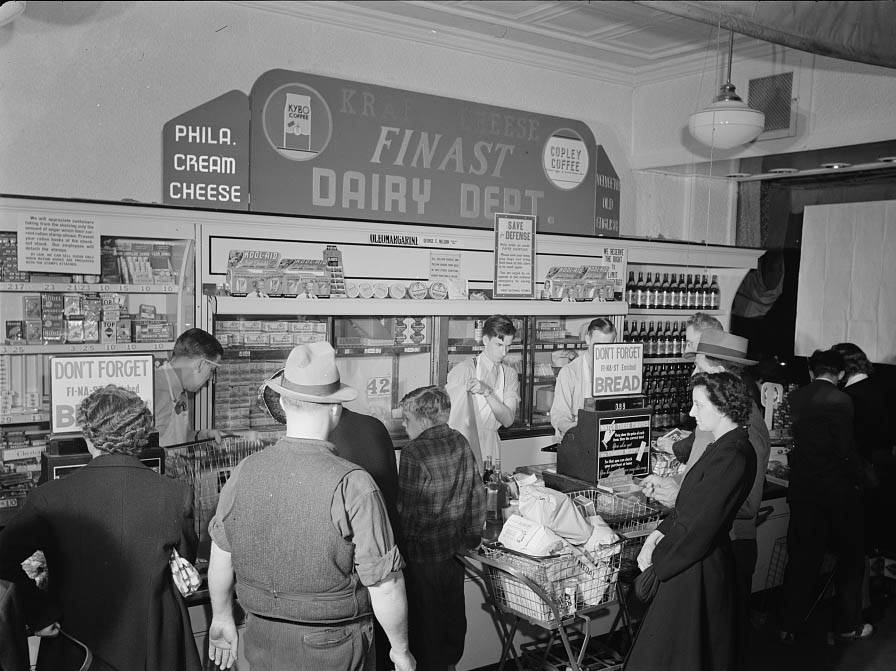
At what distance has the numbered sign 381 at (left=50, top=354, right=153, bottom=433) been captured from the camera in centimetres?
A: 313

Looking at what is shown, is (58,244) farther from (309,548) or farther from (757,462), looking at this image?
(757,462)

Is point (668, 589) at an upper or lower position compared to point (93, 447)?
lower

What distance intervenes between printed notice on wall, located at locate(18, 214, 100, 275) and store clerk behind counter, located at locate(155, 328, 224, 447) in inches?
27.8

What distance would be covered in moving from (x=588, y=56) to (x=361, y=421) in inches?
202

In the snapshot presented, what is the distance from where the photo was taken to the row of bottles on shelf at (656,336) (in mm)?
7762

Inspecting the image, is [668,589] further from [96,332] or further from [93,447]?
[96,332]

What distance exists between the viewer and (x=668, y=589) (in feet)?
10.7

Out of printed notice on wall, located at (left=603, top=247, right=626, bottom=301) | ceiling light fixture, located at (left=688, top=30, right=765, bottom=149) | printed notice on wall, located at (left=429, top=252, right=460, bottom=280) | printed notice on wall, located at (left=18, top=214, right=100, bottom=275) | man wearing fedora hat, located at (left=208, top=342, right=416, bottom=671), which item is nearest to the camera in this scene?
man wearing fedora hat, located at (left=208, top=342, right=416, bottom=671)

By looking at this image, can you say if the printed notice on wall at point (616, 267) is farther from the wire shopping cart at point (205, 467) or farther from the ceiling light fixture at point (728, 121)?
the wire shopping cart at point (205, 467)

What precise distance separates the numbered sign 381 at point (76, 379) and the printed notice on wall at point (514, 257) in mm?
3631

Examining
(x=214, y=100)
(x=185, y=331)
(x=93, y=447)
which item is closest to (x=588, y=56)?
(x=214, y=100)

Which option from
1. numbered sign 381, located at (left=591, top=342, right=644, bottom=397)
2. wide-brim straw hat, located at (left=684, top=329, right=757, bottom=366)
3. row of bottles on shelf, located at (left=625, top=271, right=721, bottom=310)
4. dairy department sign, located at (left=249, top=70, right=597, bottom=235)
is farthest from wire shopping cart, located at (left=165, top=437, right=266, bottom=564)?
row of bottles on shelf, located at (left=625, top=271, right=721, bottom=310)

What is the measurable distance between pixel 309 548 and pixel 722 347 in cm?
302

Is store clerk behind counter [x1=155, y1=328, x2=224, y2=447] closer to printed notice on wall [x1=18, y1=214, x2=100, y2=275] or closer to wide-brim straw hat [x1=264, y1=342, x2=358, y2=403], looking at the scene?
printed notice on wall [x1=18, y1=214, x2=100, y2=275]
